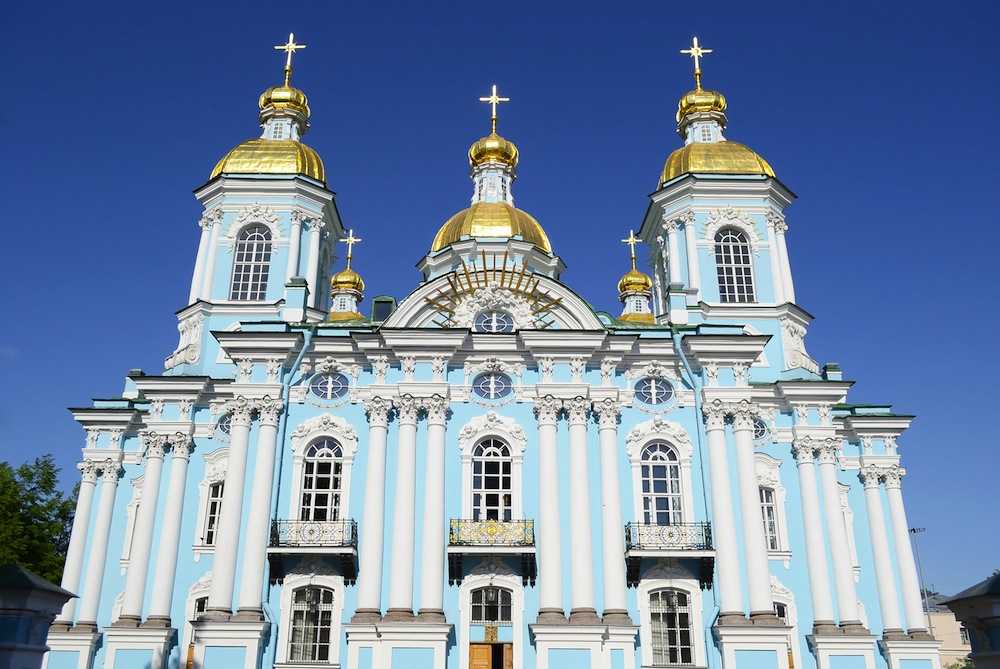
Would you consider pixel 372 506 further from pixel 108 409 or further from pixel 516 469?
pixel 108 409

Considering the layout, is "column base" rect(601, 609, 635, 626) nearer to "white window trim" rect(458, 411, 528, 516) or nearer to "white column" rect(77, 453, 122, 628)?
"white window trim" rect(458, 411, 528, 516)

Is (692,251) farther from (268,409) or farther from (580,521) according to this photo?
(268,409)

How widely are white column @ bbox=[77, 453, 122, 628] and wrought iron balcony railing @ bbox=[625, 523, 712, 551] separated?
12.2 m

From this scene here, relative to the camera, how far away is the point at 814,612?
19.3m

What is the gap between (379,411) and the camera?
19.5 m

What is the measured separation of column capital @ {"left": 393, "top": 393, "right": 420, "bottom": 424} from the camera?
1947 cm

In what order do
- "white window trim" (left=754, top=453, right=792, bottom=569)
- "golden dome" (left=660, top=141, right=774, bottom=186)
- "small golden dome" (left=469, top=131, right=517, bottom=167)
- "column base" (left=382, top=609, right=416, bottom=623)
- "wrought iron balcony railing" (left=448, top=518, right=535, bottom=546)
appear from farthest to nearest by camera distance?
"small golden dome" (left=469, top=131, right=517, bottom=167), "golden dome" (left=660, top=141, right=774, bottom=186), "white window trim" (left=754, top=453, right=792, bottom=569), "wrought iron balcony railing" (left=448, top=518, right=535, bottom=546), "column base" (left=382, top=609, right=416, bottom=623)

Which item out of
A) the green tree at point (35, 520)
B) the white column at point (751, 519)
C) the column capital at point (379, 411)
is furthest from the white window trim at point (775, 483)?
the green tree at point (35, 520)

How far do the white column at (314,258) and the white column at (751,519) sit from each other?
37.9 feet

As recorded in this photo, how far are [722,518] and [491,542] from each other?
4831 mm

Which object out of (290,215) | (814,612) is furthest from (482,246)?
(814,612)

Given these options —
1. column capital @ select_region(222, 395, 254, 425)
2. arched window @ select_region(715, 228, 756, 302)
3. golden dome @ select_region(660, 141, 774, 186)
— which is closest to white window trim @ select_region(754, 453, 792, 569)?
arched window @ select_region(715, 228, 756, 302)

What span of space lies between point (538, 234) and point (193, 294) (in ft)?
32.2

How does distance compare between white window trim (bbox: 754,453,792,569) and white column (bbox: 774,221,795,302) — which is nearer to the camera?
white window trim (bbox: 754,453,792,569)
